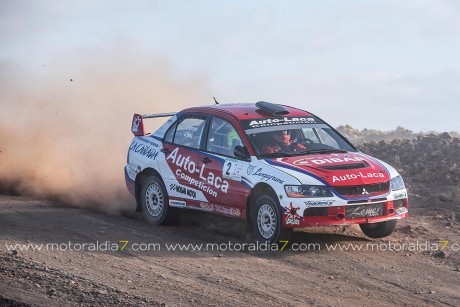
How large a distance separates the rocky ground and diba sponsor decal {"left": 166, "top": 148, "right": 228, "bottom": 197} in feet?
2.02

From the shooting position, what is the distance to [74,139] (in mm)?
17891

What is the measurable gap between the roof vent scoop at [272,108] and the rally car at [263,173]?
0.05 ft

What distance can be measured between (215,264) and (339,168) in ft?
6.41

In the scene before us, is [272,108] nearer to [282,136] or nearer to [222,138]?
[282,136]

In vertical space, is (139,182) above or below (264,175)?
below

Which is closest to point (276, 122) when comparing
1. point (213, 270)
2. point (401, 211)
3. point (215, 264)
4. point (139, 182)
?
point (401, 211)

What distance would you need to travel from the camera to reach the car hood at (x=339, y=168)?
10.9m

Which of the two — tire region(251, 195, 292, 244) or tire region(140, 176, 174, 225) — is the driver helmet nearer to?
tire region(251, 195, 292, 244)

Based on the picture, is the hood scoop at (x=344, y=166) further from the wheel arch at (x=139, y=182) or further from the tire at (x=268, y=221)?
the wheel arch at (x=139, y=182)

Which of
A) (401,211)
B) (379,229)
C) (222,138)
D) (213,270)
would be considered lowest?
(213,270)

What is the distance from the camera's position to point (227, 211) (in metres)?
11.7

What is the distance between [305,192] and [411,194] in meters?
4.21

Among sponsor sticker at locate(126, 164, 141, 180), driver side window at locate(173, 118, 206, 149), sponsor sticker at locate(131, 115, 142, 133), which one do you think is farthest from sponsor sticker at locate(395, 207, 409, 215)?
sponsor sticker at locate(131, 115, 142, 133)

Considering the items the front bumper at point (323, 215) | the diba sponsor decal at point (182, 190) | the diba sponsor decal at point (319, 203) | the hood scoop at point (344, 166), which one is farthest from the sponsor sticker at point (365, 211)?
the diba sponsor decal at point (182, 190)
